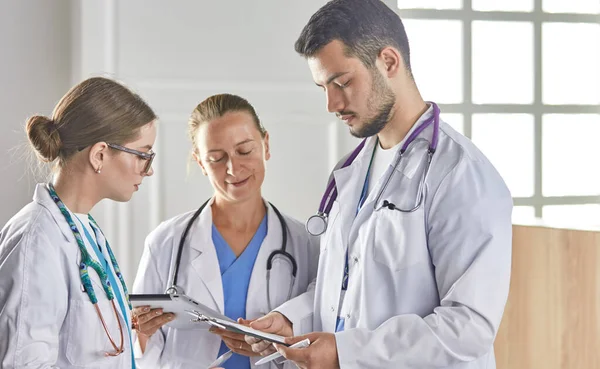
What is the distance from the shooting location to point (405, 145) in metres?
1.56

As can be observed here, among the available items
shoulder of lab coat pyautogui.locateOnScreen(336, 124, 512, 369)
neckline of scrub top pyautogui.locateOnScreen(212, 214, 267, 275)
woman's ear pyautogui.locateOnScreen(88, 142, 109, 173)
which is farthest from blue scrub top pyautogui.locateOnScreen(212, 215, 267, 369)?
woman's ear pyautogui.locateOnScreen(88, 142, 109, 173)

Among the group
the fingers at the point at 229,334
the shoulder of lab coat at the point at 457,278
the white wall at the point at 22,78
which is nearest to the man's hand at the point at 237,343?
the fingers at the point at 229,334

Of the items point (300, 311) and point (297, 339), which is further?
point (300, 311)

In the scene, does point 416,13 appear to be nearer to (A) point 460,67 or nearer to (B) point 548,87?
(A) point 460,67

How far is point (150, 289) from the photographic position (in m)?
1.90

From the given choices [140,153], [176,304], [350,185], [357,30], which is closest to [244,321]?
[176,304]

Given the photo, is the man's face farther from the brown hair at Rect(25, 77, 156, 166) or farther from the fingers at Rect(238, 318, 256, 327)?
the fingers at Rect(238, 318, 256, 327)

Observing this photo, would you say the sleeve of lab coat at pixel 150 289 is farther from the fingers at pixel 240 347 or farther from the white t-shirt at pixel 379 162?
the white t-shirt at pixel 379 162

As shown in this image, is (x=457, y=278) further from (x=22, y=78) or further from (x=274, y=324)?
(x=22, y=78)

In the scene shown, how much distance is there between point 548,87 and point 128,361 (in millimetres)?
2400

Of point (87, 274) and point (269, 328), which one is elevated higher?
point (87, 274)

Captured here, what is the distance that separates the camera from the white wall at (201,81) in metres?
2.32

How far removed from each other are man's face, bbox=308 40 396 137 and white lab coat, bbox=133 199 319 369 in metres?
0.53

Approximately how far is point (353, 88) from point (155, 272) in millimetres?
759
